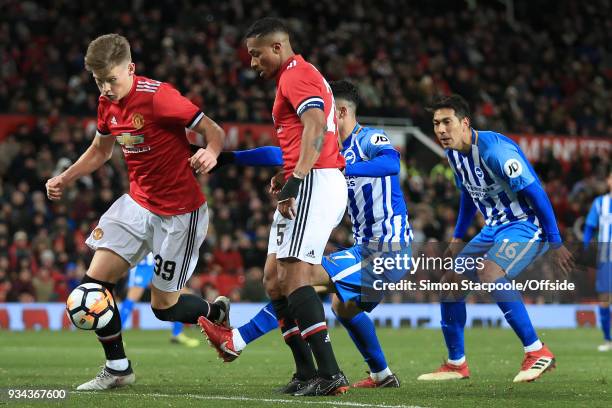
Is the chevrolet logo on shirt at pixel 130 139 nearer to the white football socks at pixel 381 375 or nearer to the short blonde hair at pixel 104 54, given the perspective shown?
the short blonde hair at pixel 104 54

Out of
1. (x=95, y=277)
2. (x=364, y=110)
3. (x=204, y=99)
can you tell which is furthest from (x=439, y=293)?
(x=364, y=110)

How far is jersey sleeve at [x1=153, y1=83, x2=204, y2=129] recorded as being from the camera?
23.5 ft

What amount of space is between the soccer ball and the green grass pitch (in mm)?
460

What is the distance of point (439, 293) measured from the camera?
8758 mm

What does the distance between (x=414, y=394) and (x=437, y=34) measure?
22365mm

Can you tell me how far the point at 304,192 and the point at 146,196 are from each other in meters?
1.33

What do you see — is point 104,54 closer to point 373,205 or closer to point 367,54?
point 373,205

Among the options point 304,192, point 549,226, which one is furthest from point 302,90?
point 549,226

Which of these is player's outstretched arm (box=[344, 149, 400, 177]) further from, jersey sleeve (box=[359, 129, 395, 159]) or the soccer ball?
the soccer ball

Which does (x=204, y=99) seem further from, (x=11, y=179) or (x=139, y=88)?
(x=139, y=88)

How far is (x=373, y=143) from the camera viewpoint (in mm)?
8062

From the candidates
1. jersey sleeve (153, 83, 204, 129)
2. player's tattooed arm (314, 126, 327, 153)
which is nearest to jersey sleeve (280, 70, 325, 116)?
player's tattooed arm (314, 126, 327, 153)

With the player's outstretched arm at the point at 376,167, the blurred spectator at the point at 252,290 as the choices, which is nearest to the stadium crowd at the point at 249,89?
the blurred spectator at the point at 252,290

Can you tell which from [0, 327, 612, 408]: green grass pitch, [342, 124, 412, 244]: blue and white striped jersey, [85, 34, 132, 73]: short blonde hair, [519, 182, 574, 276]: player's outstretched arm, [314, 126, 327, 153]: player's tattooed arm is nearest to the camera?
[314, 126, 327, 153]: player's tattooed arm
